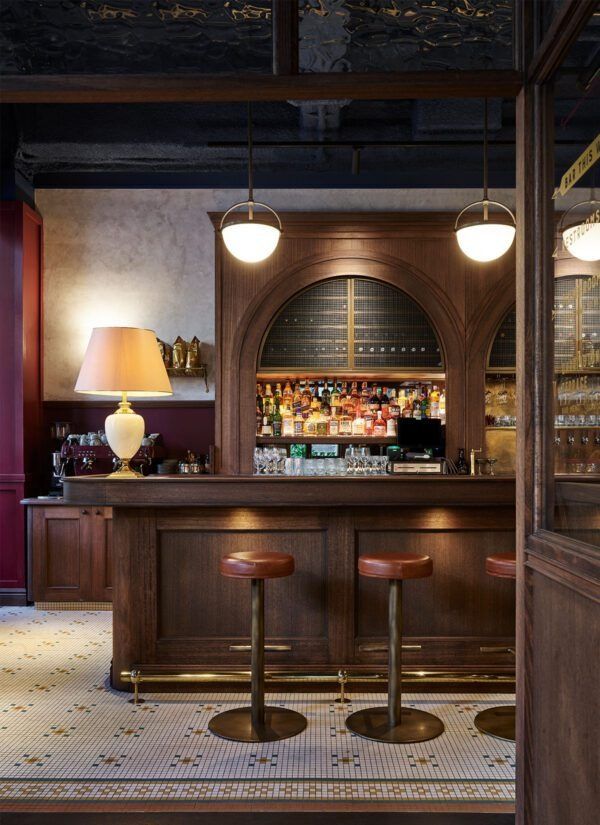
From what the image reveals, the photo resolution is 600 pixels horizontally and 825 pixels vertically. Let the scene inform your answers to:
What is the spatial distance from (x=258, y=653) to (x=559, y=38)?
283 cm

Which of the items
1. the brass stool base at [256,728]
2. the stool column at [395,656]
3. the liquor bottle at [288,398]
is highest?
the liquor bottle at [288,398]

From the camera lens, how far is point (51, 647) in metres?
5.06

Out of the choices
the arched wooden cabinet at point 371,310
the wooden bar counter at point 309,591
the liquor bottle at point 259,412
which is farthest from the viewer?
the liquor bottle at point 259,412

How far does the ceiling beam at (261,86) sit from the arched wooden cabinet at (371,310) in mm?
3918

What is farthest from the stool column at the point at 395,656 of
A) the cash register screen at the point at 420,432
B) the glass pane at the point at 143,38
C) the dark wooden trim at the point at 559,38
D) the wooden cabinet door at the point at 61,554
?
the wooden cabinet door at the point at 61,554

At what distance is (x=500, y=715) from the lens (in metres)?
3.76

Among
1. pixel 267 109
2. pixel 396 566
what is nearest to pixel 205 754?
pixel 396 566

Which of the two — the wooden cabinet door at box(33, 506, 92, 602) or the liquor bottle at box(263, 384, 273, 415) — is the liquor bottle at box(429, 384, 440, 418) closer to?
the liquor bottle at box(263, 384, 273, 415)

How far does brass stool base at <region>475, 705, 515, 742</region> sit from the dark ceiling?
104 inches

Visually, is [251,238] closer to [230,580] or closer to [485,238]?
[485,238]

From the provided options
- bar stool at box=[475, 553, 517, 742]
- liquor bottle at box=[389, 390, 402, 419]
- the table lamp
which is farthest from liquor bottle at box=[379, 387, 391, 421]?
bar stool at box=[475, 553, 517, 742]

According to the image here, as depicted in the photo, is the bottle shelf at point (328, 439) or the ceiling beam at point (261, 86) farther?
the bottle shelf at point (328, 439)

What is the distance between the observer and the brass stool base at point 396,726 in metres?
3.47

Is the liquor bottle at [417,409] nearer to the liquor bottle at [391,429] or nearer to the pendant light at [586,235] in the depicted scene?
the liquor bottle at [391,429]
